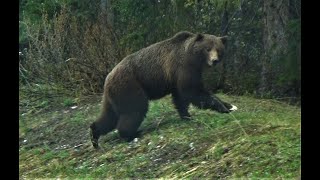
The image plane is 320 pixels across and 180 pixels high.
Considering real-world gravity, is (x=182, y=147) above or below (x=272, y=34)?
below

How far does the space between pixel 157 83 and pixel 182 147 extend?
1.44 meters

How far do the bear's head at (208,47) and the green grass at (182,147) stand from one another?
91 centimetres

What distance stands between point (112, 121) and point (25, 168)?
1.45 meters

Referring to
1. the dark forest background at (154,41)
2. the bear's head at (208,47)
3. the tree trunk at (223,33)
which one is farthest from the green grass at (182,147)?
the tree trunk at (223,33)

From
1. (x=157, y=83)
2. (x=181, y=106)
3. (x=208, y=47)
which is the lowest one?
(x=181, y=106)

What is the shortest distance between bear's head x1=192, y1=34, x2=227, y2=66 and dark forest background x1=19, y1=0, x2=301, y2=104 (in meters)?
2.20

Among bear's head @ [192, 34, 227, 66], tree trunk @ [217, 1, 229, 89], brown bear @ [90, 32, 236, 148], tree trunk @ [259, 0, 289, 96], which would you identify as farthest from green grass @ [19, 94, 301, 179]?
tree trunk @ [217, 1, 229, 89]

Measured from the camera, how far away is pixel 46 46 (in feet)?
48.3

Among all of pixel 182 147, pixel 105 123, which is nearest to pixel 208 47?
pixel 182 147

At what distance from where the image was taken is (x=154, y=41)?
49.1 feet

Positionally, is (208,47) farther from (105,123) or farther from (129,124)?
(105,123)

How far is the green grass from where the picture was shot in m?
7.94

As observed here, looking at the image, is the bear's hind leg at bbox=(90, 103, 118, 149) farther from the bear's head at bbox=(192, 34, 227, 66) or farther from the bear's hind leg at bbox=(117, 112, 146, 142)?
the bear's head at bbox=(192, 34, 227, 66)
